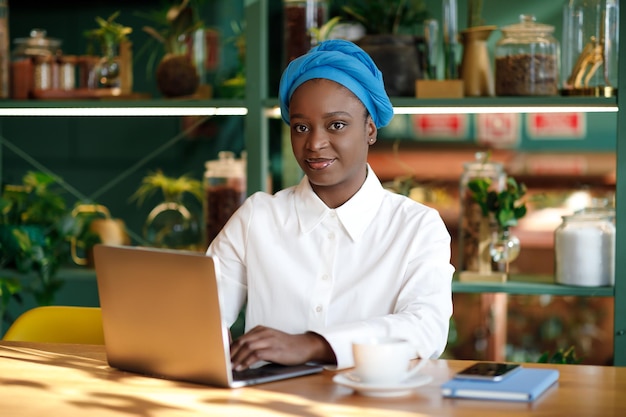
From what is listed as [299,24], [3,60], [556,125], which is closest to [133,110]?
[3,60]

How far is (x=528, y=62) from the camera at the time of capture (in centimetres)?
274

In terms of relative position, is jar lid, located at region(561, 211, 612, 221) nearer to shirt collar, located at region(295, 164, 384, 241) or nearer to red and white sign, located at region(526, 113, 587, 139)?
red and white sign, located at region(526, 113, 587, 139)

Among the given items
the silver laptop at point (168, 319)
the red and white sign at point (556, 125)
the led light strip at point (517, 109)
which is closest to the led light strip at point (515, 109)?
the led light strip at point (517, 109)

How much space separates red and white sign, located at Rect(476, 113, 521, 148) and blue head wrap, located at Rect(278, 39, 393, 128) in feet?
4.26

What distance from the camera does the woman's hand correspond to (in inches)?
58.2

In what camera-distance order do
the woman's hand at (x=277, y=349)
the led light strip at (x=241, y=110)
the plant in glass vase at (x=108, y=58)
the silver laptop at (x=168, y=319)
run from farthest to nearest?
the plant in glass vase at (x=108, y=58) → the led light strip at (x=241, y=110) → the woman's hand at (x=277, y=349) → the silver laptop at (x=168, y=319)

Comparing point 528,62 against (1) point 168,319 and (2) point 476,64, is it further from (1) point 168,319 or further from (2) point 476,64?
(1) point 168,319

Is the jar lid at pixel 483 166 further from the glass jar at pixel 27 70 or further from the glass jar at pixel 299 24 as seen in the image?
the glass jar at pixel 27 70

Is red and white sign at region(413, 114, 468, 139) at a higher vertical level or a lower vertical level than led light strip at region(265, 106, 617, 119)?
lower

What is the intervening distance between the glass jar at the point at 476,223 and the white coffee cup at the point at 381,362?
1.54 meters

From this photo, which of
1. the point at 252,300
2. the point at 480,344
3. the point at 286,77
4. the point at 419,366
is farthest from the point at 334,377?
the point at 480,344

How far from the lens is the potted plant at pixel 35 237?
10.2 ft

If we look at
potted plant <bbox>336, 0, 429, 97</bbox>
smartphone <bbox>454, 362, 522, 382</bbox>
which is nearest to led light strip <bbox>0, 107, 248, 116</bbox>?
potted plant <bbox>336, 0, 429, 97</bbox>

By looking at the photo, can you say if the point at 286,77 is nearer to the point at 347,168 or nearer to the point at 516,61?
the point at 347,168
